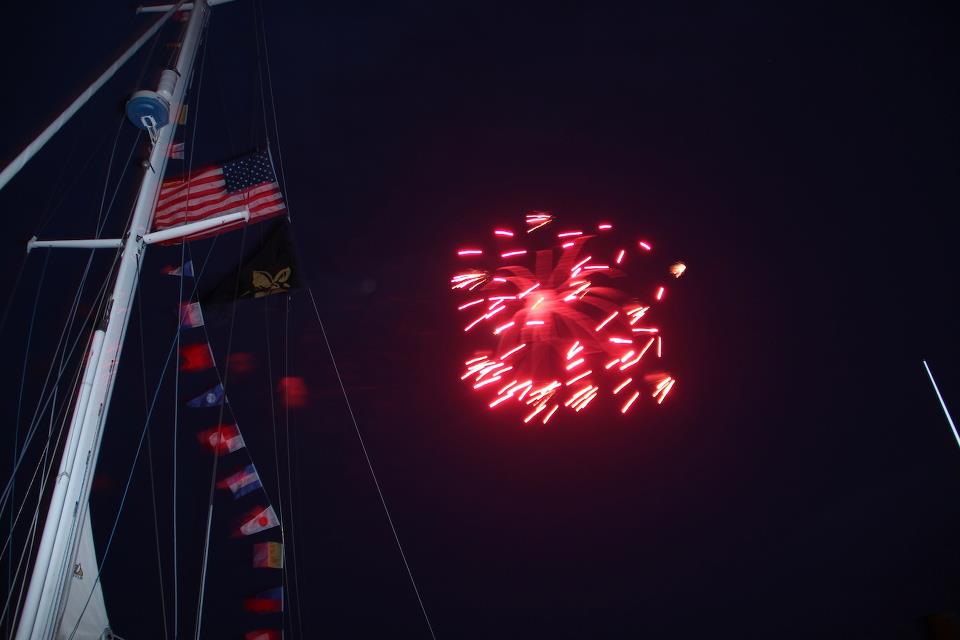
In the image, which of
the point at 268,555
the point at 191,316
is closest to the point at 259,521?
the point at 268,555

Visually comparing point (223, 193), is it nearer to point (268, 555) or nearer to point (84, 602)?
point (84, 602)

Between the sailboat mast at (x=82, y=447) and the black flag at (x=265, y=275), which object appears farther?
the black flag at (x=265, y=275)

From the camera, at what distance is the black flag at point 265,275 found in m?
6.21

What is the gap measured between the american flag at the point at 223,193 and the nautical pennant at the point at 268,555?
160 inches

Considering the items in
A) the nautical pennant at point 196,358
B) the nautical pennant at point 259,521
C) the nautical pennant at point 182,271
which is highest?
the nautical pennant at point 182,271

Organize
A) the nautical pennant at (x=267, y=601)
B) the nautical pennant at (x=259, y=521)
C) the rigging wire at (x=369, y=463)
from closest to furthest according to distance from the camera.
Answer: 1. the nautical pennant at (x=259, y=521)
2. the nautical pennant at (x=267, y=601)
3. the rigging wire at (x=369, y=463)

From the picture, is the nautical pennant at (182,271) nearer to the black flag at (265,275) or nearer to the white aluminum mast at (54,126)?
the black flag at (265,275)

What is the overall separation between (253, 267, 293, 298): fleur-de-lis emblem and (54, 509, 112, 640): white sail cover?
2.79m

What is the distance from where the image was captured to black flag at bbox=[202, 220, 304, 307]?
6.21 m

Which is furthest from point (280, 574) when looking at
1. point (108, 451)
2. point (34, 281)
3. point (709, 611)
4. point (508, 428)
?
point (709, 611)

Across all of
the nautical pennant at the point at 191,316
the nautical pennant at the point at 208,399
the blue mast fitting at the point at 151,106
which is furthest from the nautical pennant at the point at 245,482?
the blue mast fitting at the point at 151,106

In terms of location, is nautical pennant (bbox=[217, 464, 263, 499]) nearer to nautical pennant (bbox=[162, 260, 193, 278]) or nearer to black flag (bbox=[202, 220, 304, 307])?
black flag (bbox=[202, 220, 304, 307])

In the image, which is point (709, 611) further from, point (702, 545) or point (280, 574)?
point (280, 574)

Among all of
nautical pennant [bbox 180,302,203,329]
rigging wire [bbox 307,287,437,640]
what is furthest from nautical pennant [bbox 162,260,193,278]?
rigging wire [bbox 307,287,437,640]
